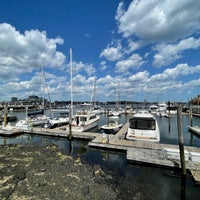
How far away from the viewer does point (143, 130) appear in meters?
15.1

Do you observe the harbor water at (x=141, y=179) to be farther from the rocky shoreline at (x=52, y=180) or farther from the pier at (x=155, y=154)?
the rocky shoreline at (x=52, y=180)

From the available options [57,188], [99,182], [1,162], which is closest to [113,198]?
[99,182]

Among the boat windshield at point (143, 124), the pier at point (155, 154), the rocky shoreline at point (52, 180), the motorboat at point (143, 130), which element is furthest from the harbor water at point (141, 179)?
the boat windshield at point (143, 124)

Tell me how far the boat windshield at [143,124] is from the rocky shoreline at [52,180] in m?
6.31

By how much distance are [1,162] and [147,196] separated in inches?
412

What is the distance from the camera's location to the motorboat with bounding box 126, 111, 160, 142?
1456cm

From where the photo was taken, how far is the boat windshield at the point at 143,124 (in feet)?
50.5

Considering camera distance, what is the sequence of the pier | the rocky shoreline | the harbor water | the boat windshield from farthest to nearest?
the boat windshield
the pier
the harbor water
the rocky shoreline

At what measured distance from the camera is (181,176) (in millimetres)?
9977

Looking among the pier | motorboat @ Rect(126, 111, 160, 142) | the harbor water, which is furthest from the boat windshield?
the harbor water

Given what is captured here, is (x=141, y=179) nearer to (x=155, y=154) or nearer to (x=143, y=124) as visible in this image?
(x=155, y=154)

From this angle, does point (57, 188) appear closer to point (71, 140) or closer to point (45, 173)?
point (45, 173)

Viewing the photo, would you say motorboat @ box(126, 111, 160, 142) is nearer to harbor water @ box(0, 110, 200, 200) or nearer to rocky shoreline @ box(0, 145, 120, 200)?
harbor water @ box(0, 110, 200, 200)

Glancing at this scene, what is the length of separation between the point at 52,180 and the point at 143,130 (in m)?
9.22
